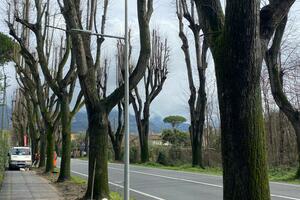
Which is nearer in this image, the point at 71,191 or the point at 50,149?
the point at 71,191

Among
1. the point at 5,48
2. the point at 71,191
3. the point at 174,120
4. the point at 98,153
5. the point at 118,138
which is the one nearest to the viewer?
the point at 98,153

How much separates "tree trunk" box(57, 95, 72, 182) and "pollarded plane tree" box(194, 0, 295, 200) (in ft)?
55.3

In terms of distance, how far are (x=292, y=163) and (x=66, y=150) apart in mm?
18069

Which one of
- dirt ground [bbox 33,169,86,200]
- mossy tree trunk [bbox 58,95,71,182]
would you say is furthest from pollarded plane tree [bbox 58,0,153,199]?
mossy tree trunk [bbox 58,95,71,182]

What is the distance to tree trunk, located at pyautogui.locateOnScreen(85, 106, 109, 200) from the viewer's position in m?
14.1

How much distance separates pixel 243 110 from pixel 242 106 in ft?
0.17

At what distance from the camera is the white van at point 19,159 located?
4162 centimetres

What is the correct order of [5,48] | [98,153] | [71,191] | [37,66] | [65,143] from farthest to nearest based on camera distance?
1. [5,48]
2. [37,66]
3. [65,143]
4. [71,191]
5. [98,153]

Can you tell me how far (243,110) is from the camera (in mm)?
6445

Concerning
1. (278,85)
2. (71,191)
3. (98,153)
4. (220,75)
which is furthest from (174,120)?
(220,75)

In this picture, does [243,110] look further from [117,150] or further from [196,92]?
[117,150]

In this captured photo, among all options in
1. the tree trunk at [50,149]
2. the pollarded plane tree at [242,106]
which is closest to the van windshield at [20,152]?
the tree trunk at [50,149]

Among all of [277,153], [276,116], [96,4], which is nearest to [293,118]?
[96,4]

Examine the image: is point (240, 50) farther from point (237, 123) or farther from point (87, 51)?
point (87, 51)
